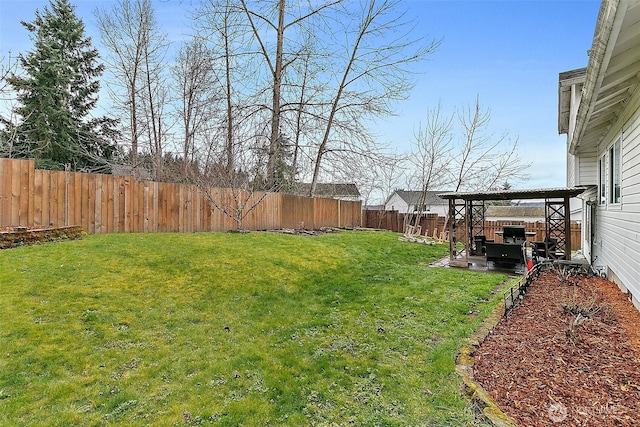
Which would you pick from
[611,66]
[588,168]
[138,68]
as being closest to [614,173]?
[588,168]

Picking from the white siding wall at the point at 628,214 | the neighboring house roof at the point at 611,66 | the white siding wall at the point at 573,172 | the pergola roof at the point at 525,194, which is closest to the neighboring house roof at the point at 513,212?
the white siding wall at the point at 573,172

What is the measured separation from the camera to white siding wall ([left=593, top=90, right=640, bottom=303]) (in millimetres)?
4305

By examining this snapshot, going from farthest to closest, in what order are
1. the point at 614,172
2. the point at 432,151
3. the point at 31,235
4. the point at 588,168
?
the point at 432,151
the point at 588,168
the point at 31,235
the point at 614,172

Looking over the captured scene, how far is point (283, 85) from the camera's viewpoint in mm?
14641

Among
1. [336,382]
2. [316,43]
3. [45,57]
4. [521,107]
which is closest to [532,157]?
[521,107]

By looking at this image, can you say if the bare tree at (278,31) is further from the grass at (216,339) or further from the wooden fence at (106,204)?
the grass at (216,339)

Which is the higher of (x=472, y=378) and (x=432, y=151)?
(x=432, y=151)

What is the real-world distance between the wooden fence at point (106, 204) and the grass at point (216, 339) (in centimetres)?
100

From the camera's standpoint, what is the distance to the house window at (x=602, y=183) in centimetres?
724

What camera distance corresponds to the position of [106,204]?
8.24 meters

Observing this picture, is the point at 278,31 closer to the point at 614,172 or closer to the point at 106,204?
the point at 106,204

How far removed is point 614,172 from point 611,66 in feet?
11.7

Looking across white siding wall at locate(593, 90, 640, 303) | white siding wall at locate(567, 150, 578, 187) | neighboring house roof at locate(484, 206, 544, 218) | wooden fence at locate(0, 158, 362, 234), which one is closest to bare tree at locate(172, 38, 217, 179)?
wooden fence at locate(0, 158, 362, 234)

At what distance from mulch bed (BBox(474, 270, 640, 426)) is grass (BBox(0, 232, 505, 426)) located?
1.46 feet
